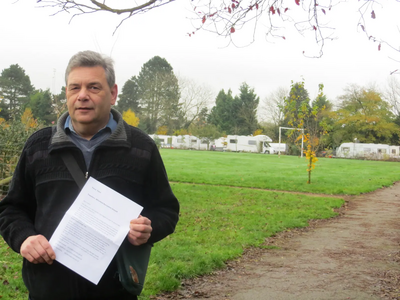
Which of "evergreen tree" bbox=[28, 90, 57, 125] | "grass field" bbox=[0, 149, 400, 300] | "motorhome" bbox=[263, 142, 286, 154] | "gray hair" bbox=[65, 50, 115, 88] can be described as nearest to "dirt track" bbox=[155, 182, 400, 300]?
"grass field" bbox=[0, 149, 400, 300]

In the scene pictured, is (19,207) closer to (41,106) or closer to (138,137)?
(138,137)

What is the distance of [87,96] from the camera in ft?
6.61

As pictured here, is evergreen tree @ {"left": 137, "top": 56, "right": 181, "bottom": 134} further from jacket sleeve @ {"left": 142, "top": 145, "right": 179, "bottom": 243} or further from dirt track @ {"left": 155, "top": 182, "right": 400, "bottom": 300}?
jacket sleeve @ {"left": 142, "top": 145, "right": 179, "bottom": 243}

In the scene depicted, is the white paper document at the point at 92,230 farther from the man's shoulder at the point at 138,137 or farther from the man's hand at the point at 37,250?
the man's shoulder at the point at 138,137

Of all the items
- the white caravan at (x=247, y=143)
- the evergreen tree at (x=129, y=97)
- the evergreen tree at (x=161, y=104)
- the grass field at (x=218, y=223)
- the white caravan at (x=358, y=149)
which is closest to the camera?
the grass field at (x=218, y=223)

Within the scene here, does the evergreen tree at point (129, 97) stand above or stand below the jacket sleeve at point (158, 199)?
above

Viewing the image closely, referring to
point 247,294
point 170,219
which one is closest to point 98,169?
point 170,219

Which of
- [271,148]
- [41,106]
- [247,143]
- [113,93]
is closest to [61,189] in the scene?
[113,93]

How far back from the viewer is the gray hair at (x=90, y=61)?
6.68 ft

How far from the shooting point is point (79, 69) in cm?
205

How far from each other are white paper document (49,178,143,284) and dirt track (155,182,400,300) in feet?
9.52

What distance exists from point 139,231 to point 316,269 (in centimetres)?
437

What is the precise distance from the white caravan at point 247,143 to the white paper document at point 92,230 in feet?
195

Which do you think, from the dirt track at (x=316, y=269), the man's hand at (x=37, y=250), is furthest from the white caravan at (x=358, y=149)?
the man's hand at (x=37, y=250)
